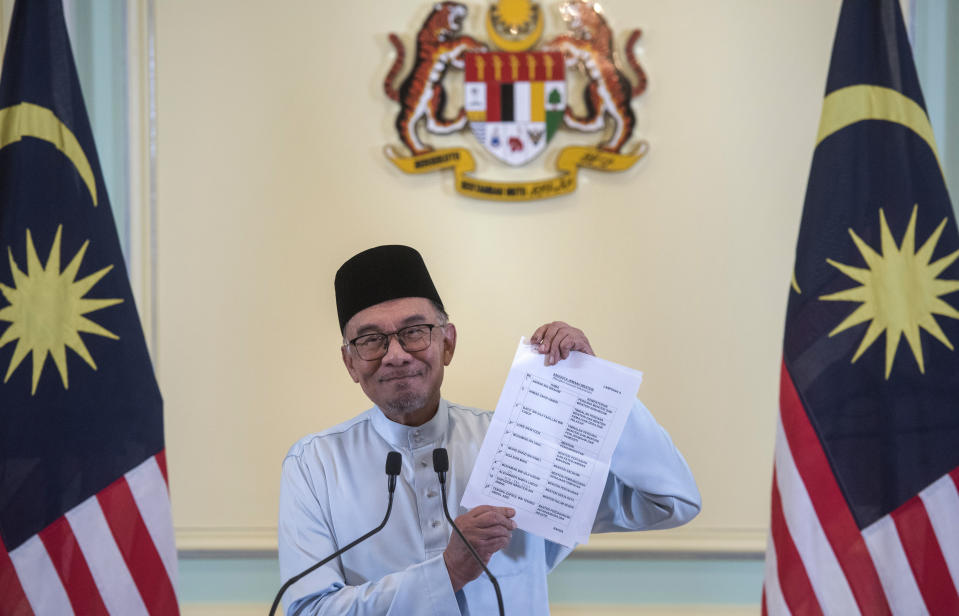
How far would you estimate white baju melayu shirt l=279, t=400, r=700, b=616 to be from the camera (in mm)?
1829

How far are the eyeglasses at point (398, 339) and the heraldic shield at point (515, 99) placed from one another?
3.07 feet

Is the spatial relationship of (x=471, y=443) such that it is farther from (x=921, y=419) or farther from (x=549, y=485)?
(x=921, y=419)

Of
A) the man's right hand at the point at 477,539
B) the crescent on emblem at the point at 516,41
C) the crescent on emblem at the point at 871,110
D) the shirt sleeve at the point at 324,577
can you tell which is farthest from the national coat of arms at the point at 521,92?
the man's right hand at the point at 477,539

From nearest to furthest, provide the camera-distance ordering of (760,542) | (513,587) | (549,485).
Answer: (549,485), (513,587), (760,542)

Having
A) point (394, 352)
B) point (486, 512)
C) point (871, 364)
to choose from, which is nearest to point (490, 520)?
point (486, 512)

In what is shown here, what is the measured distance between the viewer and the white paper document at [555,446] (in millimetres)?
1684

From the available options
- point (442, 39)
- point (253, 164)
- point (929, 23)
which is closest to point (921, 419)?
point (929, 23)

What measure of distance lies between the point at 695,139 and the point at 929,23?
33.7 inches

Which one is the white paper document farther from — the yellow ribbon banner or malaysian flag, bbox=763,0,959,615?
the yellow ribbon banner

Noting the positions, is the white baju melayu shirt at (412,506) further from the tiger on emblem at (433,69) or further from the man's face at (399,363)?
the tiger on emblem at (433,69)

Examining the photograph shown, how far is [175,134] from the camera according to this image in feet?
8.86

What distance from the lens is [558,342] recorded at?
175 cm

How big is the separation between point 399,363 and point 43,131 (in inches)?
45.1

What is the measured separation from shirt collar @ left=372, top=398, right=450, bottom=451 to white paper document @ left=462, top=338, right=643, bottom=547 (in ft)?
0.91
